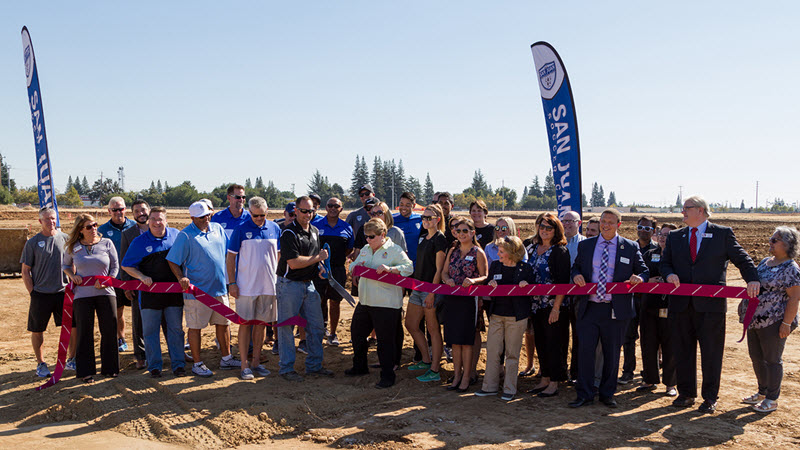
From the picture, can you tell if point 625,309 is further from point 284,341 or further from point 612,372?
point 284,341

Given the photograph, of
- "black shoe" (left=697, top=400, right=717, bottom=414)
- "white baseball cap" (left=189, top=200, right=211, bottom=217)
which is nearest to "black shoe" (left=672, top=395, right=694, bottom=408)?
"black shoe" (left=697, top=400, right=717, bottom=414)

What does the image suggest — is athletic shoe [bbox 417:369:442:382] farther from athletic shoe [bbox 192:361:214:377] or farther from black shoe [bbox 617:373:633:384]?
athletic shoe [bbox 192:361:214:377]

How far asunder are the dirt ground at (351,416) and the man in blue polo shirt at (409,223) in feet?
5.71

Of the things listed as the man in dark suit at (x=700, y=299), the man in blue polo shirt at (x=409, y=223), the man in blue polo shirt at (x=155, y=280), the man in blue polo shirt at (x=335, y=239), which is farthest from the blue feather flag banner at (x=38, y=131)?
the man in dark suit at (x=700, y=299)

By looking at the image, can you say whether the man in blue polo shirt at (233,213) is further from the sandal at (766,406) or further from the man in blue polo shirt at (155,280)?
the sandal at (766,406)

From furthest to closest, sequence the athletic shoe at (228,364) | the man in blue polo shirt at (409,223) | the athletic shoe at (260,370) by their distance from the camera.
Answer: the man in blue polo shirt at (409,223)
the athletic shoe at (228,364)
the athletic shoe at (260,370)

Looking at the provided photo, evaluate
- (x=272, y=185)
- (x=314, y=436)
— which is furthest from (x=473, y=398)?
(x=272, y=185)

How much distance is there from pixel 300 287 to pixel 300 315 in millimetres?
398

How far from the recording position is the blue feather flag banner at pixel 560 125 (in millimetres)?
8188

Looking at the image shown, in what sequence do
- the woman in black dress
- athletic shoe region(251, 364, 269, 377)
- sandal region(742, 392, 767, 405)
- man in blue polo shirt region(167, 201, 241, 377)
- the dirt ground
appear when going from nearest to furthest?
1. the dirt ground
2. sandal region(742, 392, 767, 405)
3. the woman in black dress
4. man in blue polo shirt region(167, 201, 241, 377)
5. athletic shoe region(251, 364, 269, 377)

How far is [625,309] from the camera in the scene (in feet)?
18.3

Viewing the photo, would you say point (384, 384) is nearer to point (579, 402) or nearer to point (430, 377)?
point (430, 377)

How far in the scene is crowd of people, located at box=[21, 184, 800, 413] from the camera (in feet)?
18.1

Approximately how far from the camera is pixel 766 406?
5.44 meters
